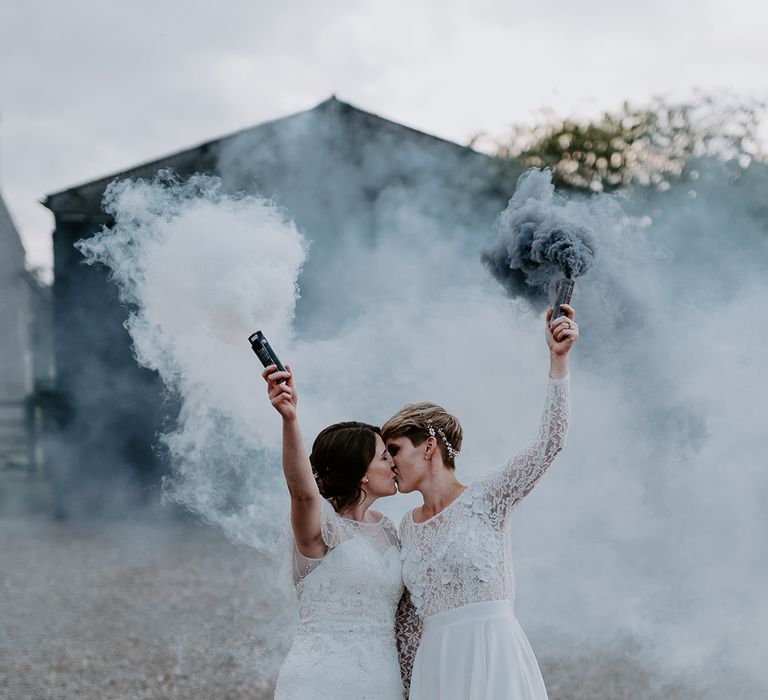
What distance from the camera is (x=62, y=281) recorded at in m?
13.3

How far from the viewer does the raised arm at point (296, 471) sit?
306cm

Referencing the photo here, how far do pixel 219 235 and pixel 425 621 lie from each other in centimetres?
209

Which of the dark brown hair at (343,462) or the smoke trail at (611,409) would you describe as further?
the smoke trail at (611,409)

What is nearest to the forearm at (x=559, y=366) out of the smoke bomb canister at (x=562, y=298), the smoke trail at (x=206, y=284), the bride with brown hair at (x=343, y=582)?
the smoke bomb canister at (x=562, y=298)

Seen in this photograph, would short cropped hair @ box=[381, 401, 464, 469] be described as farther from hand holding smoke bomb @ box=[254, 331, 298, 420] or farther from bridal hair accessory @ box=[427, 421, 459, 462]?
hand holding smoke bomb @ box=[254, 331, 298, 420]

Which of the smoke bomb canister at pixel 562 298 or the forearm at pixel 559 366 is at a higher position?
the smoke bomb canister at pixel 562 298

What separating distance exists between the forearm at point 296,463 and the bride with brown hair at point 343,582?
0.02 metres

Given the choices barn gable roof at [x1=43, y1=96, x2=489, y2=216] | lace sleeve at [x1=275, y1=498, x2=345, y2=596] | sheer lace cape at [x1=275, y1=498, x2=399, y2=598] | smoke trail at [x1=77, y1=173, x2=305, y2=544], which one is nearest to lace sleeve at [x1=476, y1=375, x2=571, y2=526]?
sheer lace cape at [x1=275, y1=498, x2=399, y2=598]

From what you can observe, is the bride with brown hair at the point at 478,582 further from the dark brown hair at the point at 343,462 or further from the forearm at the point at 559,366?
the dark brown hair at the point at 343,462

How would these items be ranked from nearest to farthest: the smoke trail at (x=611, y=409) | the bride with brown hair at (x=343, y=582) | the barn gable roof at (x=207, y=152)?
the bride with brown hair at (x=343, y=582) < the smoke trail at (x=611, y=409) < the barn gable roof at (x=207, y=152)

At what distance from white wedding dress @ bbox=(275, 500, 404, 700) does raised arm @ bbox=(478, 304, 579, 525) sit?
51 cm

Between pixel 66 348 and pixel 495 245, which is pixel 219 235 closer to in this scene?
pixel 495 245

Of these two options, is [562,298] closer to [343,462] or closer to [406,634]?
[343,462]

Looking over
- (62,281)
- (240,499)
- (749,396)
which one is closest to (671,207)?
(749,396)
